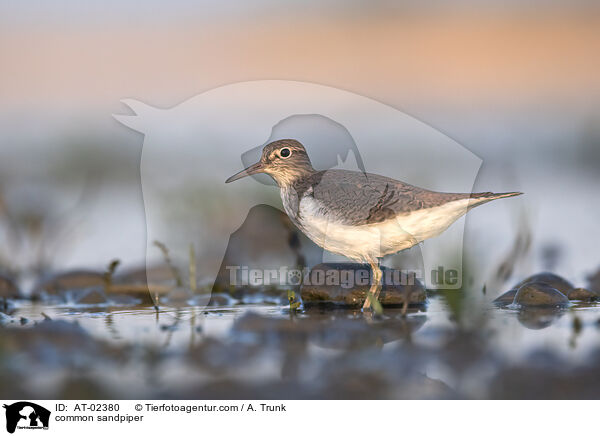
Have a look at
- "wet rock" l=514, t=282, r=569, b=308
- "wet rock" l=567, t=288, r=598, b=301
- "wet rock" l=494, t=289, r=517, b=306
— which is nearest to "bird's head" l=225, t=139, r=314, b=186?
"wet rock" l=494, t=289, r=517, b=306

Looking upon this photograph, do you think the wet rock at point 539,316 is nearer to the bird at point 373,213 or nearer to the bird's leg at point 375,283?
the bird at point 373,213

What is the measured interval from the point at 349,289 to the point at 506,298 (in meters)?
1.22

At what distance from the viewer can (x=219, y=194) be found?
6.62 metres

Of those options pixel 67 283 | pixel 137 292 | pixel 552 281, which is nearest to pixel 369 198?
pixel 552 281

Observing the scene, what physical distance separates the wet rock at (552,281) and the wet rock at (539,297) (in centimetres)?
27

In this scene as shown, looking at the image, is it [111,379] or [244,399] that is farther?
[111,379]

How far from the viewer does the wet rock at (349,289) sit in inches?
198

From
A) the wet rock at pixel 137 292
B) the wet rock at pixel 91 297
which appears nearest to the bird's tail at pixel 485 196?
the wet rock at pixel 137 292

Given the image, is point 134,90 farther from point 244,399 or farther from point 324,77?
point 244,399

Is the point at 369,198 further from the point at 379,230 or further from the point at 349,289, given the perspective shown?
the point at 349,289

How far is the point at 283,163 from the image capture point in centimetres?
573
